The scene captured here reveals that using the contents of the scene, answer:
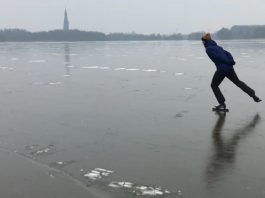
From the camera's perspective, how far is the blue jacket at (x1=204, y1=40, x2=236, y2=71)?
9.02 metres

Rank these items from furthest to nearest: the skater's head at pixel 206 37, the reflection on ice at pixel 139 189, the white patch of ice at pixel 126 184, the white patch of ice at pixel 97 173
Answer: the skater's head at pixel 206 37
the white patch of ice at pixel 97 173
the white patch of ice at pixel 126 184
the reflection on ice at pixel 139 189

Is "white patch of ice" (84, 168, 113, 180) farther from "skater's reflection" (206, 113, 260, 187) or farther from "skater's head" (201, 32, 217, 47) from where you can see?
"skater's head" (201, 32, 217, 47)

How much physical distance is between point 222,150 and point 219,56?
12.0 feet

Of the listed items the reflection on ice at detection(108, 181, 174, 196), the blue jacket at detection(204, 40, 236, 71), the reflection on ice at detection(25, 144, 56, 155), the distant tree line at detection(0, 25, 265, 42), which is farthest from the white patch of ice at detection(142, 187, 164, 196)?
the distant tree line at detection(0, 25, 265, 42)

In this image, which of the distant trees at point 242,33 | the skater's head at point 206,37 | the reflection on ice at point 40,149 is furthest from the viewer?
the distant trees at point 242,33

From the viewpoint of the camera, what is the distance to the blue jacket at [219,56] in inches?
355

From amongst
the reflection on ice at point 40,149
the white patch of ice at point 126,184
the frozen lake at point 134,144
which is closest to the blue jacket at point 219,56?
the frozen lake at point 134,144

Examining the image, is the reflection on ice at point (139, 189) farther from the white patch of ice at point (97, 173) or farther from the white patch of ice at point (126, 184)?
the white patch of ice at point (97, 173)

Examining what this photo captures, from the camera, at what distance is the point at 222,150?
5.79 metres

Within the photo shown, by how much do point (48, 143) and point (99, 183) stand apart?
196 centimetres

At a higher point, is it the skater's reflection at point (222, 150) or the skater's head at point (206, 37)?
the skater's head at point (206, 37)

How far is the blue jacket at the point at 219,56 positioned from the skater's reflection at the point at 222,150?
62.8 inches

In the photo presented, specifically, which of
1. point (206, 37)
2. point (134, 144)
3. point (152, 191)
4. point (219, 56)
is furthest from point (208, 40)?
point (152, 191)

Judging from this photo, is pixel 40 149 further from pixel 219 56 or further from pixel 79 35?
pixel 79 35
